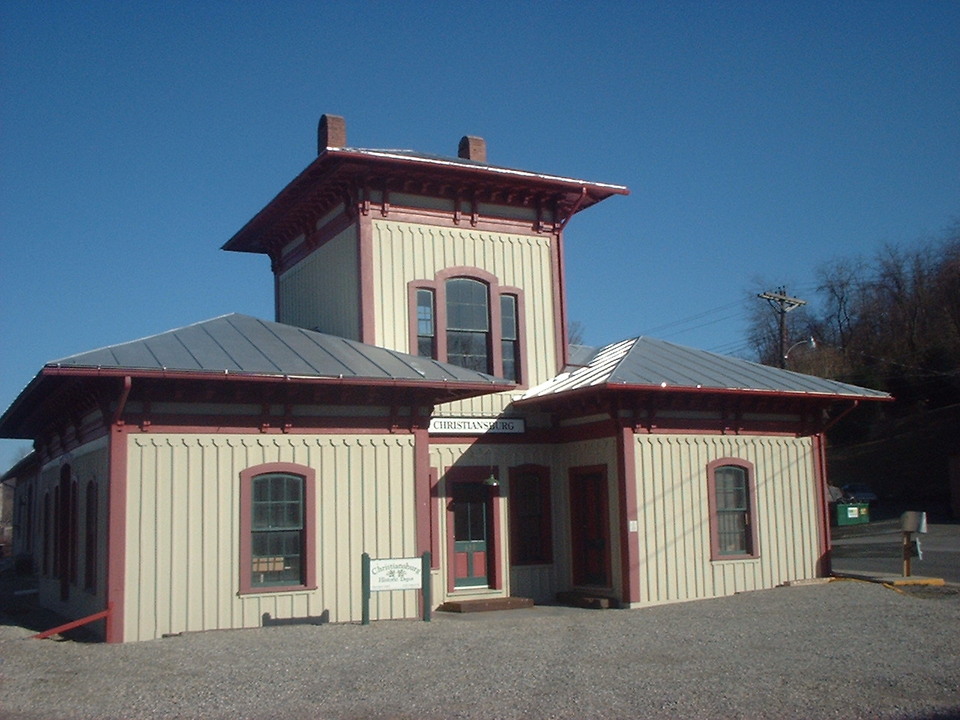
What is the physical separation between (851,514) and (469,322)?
78.1ft

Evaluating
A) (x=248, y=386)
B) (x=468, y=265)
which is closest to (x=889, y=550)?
(x=468, y=265)

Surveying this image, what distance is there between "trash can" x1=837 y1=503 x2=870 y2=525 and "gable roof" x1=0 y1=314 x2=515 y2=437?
24685mm

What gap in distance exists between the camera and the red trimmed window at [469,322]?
1797cm

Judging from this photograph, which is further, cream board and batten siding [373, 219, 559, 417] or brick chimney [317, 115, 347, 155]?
brick chimney [317, 115, 347, 155]

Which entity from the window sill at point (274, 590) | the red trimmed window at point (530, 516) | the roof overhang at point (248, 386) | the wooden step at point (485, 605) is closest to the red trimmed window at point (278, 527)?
the window sill at point (274, 590)

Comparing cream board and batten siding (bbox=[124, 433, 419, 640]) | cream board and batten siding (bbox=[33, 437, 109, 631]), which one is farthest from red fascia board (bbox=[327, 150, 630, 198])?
cream board and batten siding (bbox=[33, 437, 109, 631])

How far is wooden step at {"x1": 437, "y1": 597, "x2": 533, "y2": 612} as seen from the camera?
640 inches

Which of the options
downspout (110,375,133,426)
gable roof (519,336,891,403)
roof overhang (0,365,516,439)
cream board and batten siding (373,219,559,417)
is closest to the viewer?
downspout (110,375,133,426)

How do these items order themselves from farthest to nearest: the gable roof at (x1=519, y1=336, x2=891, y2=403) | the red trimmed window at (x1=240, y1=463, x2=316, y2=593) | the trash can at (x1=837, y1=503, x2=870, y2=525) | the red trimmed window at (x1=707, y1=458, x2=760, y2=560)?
the trash can at (x1=837, y1=503, x2=870, y2=525)
the red trimmed window at (x1=707, y1=458, x2=760, y2=560)
the gable roof at (x1=519, y1=336, x2=891, y2=403)
the red trimmed window at (x1=240, y1=463, x2=316, y2=593)

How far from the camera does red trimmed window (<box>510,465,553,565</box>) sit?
1773cm

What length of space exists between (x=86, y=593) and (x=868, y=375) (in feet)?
145

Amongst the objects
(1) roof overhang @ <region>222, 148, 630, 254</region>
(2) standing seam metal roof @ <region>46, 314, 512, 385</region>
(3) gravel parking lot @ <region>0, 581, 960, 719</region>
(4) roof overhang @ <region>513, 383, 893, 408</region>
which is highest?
(1) roof overhang @ <region>222, 148, 630, 254</region>

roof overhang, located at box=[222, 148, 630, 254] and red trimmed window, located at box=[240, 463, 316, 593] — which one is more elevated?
roof overhang, located at box=[222, 148, 630, 254]

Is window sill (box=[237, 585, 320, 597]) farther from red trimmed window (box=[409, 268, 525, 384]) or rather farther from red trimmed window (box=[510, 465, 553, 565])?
red trimmed window (box=[409, 268, 525, 384])
